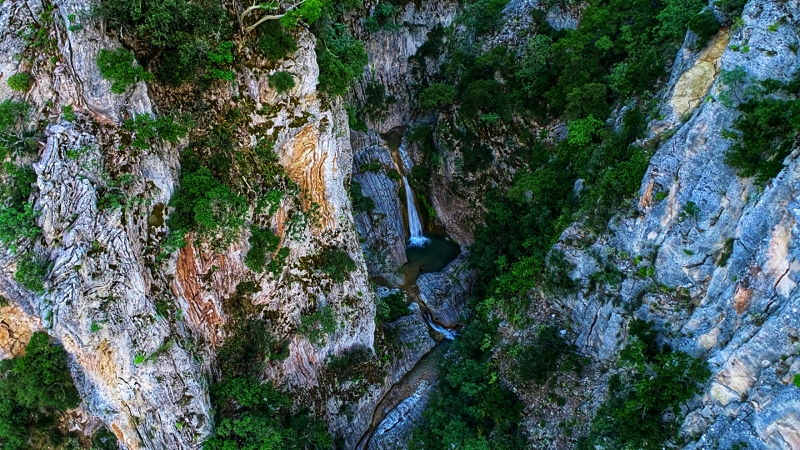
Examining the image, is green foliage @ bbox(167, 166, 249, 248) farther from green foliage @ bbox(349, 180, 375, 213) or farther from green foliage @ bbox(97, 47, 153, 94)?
green foliage @ bbox(349, 180, 375, 213)

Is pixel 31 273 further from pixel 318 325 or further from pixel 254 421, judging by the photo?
pixel 318 325

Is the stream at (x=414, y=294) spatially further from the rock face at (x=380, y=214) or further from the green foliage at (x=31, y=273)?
the green foliage at (x=31, y=273)

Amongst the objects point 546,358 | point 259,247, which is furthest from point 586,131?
point 259,247

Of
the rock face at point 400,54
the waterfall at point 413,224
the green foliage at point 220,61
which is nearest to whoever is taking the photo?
the green foliage at point 220,61

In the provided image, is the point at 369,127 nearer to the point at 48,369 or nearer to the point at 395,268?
the point at 395,268

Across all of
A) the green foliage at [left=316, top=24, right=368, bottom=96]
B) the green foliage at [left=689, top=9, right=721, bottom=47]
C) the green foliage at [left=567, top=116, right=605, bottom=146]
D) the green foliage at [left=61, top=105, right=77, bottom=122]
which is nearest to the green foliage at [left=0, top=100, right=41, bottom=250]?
the green foliage at [left=61, top=105, right=77, bottom=122]

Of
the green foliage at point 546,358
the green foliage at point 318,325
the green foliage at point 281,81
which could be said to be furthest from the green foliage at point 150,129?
the green foliage at point 546,358

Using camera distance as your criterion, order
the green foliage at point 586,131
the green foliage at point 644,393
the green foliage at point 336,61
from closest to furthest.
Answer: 1. the green foliage at point 644,393
2. the green foliage at point 336,61
3. the green foliage at point 586,131

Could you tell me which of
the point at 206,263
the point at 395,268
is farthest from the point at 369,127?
the point at 206,263
